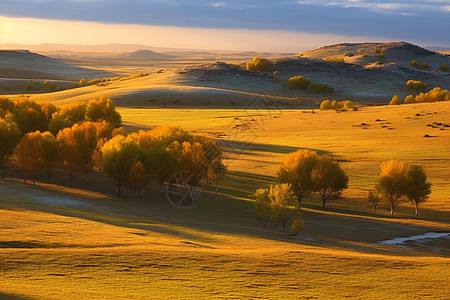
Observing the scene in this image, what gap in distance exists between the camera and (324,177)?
6900cm

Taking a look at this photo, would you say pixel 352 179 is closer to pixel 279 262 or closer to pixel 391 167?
pixel 391 167

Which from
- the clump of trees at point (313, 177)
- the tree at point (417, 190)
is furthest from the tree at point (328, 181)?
the tree at point (417, 190)

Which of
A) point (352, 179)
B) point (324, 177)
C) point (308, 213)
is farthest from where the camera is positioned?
point (352, 179)

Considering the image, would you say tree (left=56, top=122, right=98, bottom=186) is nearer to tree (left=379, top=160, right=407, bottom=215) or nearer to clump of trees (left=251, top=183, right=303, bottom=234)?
clump of trees (left=251, top=183, right=303, bottom=234)

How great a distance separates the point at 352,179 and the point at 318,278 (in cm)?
4879

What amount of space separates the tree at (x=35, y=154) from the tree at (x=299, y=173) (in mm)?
28407

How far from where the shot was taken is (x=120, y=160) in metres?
68.3

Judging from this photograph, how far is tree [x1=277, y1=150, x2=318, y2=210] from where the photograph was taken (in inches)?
2744

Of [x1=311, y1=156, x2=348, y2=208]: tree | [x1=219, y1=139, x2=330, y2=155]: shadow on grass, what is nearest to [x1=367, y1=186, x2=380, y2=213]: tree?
[x1=311, y1=156, x2=348, y2=208]: tree

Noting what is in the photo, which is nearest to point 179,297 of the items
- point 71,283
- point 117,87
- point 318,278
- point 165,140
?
point 71,283

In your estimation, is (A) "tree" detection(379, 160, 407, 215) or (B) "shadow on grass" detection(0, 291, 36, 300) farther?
(A) "tree" detection(379, 160, 407, 215)

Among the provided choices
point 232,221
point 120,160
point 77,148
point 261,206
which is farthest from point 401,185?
point 77,148

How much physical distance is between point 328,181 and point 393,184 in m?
7.57

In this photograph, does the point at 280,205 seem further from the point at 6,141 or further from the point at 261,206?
the point at 6,141
